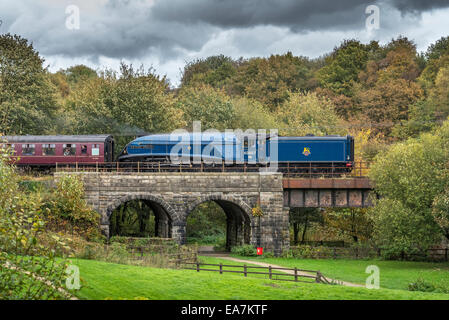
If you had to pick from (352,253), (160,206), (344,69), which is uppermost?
(344,69)

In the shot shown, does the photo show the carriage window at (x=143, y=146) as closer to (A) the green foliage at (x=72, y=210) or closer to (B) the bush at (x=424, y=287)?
(A) the green foliage at (x=72, y=210)

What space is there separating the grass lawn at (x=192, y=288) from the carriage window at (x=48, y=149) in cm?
2017

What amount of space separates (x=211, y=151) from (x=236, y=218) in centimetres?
584

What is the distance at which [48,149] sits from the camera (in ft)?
164

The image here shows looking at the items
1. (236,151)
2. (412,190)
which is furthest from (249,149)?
(412,190)

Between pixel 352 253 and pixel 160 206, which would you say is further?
pixel 160 206

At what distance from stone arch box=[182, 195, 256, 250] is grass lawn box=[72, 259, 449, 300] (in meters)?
15.5

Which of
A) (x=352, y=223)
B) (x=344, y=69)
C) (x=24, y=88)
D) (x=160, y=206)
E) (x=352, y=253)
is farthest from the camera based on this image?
(x=344, y=69)

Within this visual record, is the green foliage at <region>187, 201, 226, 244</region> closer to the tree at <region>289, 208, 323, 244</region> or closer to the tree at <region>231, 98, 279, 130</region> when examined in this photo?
the tree at <region>289, 208, 323, 244</region>

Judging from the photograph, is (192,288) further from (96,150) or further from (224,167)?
(96,150)

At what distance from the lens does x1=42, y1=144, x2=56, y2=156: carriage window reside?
49.8 m

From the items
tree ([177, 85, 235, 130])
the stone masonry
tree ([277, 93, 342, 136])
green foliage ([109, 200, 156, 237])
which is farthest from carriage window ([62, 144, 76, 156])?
tree ([277, 93, 342, 136])

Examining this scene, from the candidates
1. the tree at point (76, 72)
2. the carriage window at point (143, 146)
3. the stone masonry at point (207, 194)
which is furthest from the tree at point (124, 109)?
the tree at point (76, 72)

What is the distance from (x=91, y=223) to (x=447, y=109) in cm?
4693
